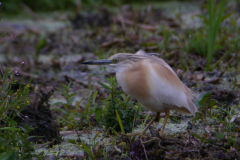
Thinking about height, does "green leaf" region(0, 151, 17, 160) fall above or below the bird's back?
below

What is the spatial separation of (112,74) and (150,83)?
185cm

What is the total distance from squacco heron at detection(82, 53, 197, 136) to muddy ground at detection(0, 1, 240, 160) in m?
0.20

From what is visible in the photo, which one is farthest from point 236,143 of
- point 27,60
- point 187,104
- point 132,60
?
point 27,60

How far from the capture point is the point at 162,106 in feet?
7.11

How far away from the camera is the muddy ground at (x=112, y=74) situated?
199 centimetres

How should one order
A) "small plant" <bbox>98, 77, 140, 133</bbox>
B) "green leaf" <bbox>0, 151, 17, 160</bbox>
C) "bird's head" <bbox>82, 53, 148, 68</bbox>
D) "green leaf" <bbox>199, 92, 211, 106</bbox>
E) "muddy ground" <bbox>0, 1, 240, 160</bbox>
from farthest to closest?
"green leaf" <bbox>199, 92, 211, 106</bbox>
"small plant" <bbox>98, 77, 140, 133</bbox>
"bird's head" <bbox>82, 53, 148, 68</bbox>
"muddy ground" <bbox>0, 1, 240, 160</bbox>
"green leaf" <bbox>0, 151, 17, 160</bbox>

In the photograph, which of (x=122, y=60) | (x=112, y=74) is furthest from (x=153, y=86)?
(x=112, y=74)

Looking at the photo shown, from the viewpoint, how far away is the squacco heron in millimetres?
2074

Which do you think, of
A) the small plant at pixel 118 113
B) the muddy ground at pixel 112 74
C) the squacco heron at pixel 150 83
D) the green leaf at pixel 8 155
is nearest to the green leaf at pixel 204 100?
the muddy ground at pixel 112 74

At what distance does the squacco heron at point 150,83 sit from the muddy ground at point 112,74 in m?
0.20

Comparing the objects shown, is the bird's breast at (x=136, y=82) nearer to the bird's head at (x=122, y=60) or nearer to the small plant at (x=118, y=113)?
the bird's head at (x=122, y=60)

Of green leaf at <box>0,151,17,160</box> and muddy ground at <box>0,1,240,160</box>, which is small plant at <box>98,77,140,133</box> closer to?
muddy ground at <box>0,1,240,160</box>

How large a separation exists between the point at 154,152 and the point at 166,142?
16 cm

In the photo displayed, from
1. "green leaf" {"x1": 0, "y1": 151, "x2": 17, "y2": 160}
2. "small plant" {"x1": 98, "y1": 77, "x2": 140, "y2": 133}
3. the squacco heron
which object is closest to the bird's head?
the squacco heron
